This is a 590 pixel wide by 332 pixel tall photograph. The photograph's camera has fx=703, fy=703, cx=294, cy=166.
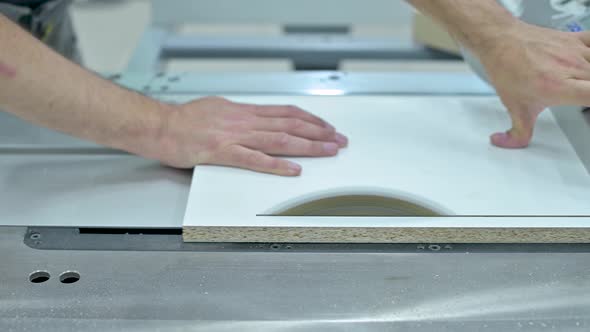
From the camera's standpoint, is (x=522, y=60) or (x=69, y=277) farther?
(x=522, y=60)

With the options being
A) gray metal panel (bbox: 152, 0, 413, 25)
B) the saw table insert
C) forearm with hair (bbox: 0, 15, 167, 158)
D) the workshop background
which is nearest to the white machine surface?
the saw table insert

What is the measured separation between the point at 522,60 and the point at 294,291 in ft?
1.55

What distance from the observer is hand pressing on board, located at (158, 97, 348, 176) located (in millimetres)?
979

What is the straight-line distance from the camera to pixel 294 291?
0.81m

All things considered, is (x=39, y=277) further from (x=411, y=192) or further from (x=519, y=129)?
(x=519, y=129)

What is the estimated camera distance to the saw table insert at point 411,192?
2.89 feet

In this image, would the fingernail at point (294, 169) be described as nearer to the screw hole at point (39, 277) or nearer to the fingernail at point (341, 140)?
the fingernail at point (341, 140)

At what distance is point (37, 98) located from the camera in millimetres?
896

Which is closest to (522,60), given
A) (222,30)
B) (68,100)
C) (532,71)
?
(532,71)

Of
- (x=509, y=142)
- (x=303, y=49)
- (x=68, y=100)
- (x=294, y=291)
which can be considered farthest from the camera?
(x=303, y=49)

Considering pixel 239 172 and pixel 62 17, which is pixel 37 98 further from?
pixel 62 17

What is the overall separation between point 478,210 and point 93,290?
48cm

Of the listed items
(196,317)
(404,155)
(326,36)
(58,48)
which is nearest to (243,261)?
(196,317)

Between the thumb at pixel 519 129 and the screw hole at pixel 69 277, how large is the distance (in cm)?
61
